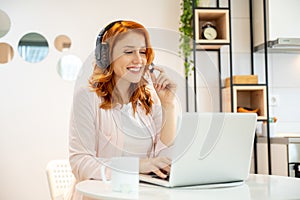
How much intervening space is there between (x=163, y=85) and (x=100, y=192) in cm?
45

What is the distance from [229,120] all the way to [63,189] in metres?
1.44

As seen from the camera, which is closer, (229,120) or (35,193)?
(229,120)

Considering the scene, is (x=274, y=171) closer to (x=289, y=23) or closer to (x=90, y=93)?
(x=289, y=23)

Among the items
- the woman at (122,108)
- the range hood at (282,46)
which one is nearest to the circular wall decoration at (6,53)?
the range hood at (282,46)

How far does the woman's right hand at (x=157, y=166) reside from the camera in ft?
4.51

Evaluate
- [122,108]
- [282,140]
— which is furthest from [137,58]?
[282,140]

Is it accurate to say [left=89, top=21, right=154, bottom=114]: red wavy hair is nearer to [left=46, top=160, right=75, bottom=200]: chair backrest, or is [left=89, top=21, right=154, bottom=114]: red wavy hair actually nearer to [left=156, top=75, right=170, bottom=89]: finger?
[left=156, top=75, right=170, bottom=89]: finger

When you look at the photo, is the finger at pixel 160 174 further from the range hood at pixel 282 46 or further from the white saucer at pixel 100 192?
the range hood at pixel 282 46

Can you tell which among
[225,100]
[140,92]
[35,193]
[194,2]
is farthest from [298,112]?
[140,92]

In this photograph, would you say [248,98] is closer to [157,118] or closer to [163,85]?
[157,118]

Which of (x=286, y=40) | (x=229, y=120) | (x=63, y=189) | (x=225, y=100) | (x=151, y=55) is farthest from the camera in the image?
(x=225, y=100)

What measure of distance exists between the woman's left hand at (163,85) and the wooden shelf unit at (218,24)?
185 cm

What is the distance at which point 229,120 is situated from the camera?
1.31 metres

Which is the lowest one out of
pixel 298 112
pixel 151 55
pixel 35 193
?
pixel 35 193
